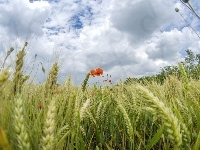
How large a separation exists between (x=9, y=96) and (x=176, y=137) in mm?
745

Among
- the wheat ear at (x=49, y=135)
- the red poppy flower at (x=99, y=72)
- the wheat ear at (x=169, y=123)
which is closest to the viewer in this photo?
the wheat ear at (x=49, y=135)

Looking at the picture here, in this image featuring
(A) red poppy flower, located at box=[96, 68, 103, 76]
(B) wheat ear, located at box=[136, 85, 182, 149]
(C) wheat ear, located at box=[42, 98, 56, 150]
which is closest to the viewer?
(C) wheat ear, located at box=[42, 98, 56, 150]

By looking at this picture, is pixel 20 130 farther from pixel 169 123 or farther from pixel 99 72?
pixel 99 72

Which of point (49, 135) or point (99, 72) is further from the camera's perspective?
point (99, 72)

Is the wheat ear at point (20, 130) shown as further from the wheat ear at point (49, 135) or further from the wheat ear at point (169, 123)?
the wheat ear at point (169, 123)

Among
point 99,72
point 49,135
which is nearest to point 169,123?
point 49,135

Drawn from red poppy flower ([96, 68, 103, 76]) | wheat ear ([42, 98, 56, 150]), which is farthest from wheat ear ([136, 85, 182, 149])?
red poppy flower ([96, 68, 103, 76])

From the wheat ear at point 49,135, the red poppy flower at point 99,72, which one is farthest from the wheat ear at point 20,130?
the red poppy flower at point 99,72

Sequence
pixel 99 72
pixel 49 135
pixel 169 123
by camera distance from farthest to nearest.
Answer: pixel 99 72 < pixel 169 123 < pixel 49 135

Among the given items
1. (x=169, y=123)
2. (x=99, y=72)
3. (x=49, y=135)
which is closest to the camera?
(x=49, y=135)

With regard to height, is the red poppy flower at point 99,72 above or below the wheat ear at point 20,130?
above

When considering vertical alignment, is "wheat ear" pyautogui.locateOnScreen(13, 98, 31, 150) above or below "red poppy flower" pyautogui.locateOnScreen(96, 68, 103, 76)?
below

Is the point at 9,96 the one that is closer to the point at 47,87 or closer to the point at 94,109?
the point at 47,87

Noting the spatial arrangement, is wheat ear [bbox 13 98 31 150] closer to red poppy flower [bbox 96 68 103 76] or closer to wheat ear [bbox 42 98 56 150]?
wheat ear [bbox 42 98 56 150]
